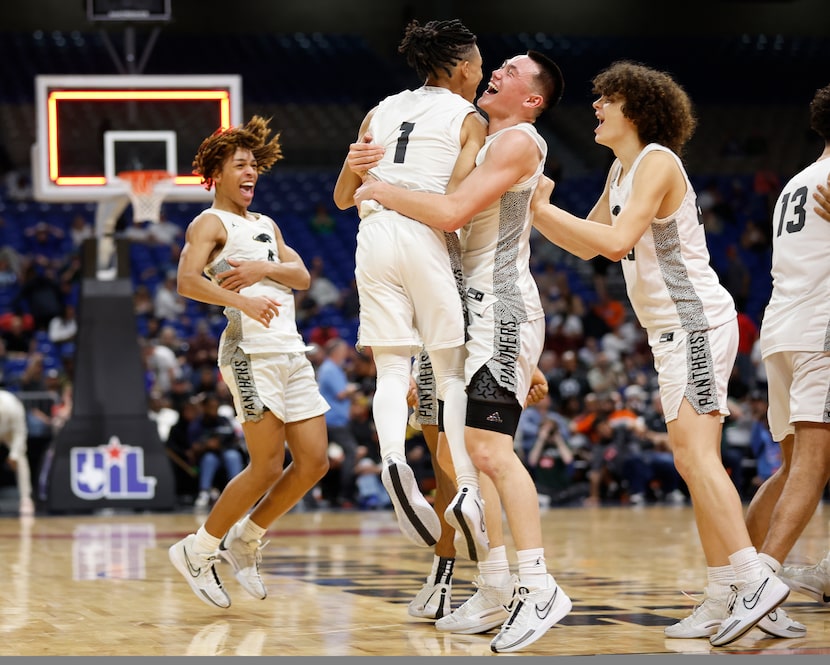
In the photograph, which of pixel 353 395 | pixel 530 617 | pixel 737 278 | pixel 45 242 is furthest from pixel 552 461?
pixel 530 617

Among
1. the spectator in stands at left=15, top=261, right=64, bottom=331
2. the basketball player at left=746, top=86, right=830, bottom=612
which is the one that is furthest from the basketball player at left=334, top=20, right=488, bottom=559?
the spectator in stands at left=15, top=261, right=64, bottom=331

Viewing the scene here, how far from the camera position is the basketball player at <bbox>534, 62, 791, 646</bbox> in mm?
4559

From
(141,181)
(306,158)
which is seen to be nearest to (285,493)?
(141,181)

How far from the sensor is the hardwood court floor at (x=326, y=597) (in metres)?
4.45

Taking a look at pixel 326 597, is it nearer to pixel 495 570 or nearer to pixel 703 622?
pixel 495 570

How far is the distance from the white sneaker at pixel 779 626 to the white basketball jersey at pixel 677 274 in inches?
42.9

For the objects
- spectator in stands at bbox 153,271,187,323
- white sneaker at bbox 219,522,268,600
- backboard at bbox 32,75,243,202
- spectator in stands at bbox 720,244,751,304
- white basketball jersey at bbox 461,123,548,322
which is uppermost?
backboard at bbox 32,75,243,202

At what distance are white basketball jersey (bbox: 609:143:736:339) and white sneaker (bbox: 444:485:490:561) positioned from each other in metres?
0.99

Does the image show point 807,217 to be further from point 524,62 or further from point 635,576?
point 635,576

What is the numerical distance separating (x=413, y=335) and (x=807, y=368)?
63.8 inches

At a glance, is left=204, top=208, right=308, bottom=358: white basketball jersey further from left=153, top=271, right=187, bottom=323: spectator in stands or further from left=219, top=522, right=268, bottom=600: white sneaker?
left=153, top=271, right=187, bottom=323: spectator in stands

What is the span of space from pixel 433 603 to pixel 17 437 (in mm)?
9357

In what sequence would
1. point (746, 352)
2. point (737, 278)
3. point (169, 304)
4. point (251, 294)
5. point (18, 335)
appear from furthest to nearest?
point (737, 278)
point (169, 304)
point (746, 352)
point (18, 335)
point (251, 294)

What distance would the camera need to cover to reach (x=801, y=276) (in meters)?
5.20
